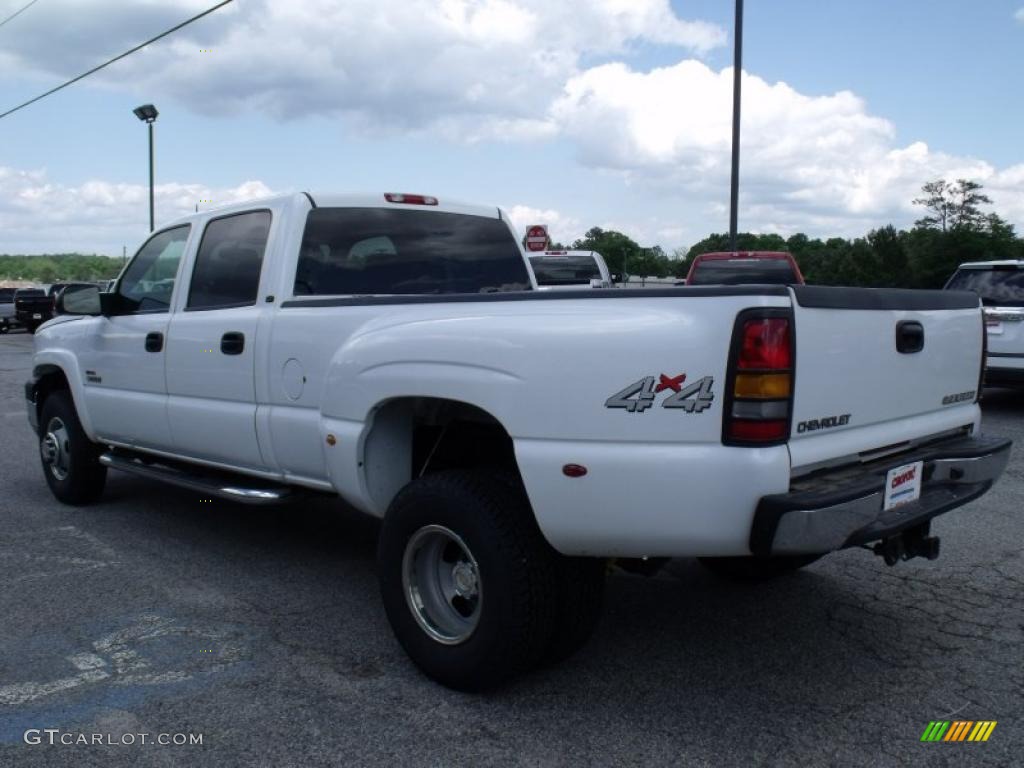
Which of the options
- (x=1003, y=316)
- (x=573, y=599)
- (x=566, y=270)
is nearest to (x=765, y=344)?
(x=573, y=599)

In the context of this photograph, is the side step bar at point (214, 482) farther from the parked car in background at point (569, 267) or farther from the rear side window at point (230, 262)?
the parked car in background at point (569, 267)

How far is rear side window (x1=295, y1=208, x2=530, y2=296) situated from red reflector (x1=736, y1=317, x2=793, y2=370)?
84.5 inches

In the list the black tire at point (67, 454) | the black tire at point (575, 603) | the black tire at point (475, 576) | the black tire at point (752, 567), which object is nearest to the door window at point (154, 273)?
the black tire at point (67, 454)

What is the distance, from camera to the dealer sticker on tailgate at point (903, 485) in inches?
123

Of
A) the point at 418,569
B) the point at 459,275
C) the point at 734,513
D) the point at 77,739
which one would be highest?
the point at 459,275

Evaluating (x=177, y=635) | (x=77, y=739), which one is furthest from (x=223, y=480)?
(x=77, y=739)

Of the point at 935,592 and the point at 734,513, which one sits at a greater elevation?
→ the point at 734,513

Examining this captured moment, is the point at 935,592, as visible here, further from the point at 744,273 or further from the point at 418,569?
the point at 744,273

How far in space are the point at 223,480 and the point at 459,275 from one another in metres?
1.63

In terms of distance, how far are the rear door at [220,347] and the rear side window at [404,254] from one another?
271 mm

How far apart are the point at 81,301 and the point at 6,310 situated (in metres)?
32.8

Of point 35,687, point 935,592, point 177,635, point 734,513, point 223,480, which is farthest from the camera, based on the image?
point 223,480

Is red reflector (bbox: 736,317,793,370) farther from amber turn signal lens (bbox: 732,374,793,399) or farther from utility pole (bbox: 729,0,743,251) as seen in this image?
utility pole (bbox: 729,0,743,251)

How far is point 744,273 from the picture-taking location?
12867 mm
